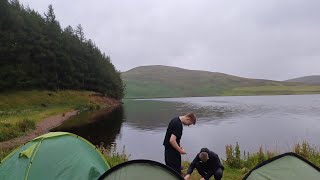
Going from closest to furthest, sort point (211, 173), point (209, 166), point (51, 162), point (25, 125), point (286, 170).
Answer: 1. point (286, 170)
2. point (51, 162)
3. point (211, 173)
4. point (209, 166)
5. point (25, 125)

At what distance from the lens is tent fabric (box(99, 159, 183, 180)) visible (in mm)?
7272

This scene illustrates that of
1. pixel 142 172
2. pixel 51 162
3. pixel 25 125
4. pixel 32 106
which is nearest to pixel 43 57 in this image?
pixel 32 106

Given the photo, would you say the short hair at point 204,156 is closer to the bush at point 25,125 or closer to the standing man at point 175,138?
the standing man at point 175,138

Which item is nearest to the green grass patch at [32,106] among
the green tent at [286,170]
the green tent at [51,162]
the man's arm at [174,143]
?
the green tent at [51,162]

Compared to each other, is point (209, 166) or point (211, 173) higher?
point (209, 166)

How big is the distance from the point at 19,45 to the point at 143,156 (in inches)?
1860

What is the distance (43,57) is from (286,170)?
62.4 meters

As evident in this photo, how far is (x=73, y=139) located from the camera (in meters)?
9.96

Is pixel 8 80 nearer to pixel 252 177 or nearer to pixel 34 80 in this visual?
pixel 34 80

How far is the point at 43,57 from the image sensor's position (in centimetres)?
6425

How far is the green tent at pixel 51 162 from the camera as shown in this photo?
8.61m

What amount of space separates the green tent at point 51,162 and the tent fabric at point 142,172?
173 cm

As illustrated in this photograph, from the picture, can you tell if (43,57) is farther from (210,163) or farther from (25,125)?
(210,163)

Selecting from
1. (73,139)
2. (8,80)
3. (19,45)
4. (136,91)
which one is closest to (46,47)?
(19,45)
